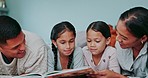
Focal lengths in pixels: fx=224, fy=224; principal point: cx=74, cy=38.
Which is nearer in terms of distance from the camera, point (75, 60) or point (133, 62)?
point (133, 62)

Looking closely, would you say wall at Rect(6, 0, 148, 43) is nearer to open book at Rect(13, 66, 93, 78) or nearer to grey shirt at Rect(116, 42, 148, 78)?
grey shirt at Rect(116, 42, 148, 78)

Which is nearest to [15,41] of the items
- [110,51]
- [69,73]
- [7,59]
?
[7,59]

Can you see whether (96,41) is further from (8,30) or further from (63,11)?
(63,11)

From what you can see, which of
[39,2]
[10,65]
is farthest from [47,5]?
[10,65]

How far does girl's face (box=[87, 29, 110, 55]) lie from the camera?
1.25 metres

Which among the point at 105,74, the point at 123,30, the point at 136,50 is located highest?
the point at 123,30

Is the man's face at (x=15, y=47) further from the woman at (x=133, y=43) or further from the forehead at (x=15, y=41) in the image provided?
the woman at (x=133, y=43)

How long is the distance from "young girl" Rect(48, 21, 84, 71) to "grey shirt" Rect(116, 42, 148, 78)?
9.1 inches

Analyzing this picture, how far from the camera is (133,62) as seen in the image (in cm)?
120

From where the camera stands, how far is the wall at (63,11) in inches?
84.2

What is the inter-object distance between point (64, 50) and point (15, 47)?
0.98 feet

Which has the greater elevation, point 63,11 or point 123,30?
point 63,11

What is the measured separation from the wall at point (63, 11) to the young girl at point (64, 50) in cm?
93

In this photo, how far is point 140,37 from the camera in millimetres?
1106
